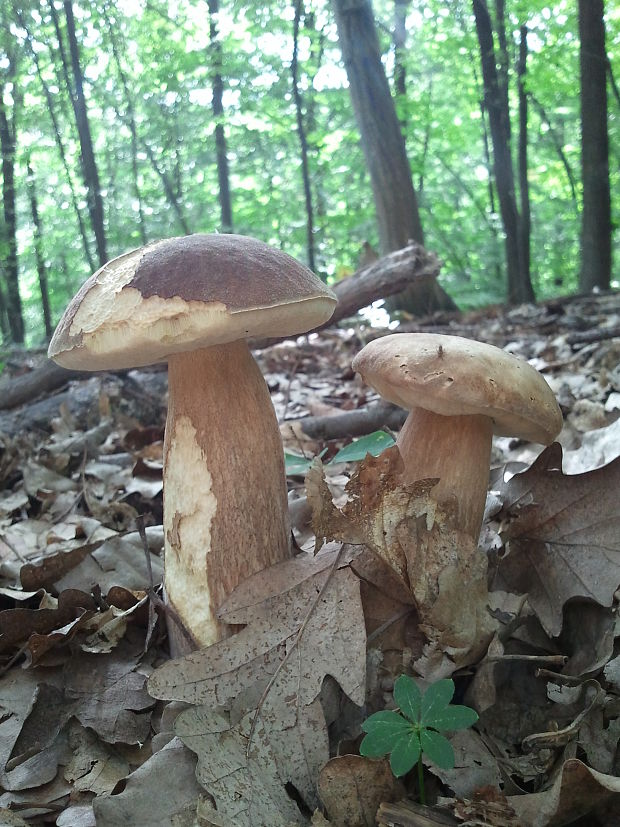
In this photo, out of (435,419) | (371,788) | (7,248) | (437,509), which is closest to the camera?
(371,788)

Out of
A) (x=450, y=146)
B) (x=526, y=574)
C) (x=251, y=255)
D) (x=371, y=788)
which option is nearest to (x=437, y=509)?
(x=526, y=574)

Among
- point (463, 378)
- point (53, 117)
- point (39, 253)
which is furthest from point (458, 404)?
point (53, 117)

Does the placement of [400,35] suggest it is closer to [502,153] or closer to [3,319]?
[502,153]

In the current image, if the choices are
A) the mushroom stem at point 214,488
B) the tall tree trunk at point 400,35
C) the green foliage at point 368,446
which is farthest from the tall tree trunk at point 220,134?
the mushroom stem at point 214,488

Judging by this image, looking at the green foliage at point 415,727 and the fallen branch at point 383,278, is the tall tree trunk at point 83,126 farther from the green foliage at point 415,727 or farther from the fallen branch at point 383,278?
the green foliage at point 415,727

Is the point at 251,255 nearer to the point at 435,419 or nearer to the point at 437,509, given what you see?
the point at 435,419
